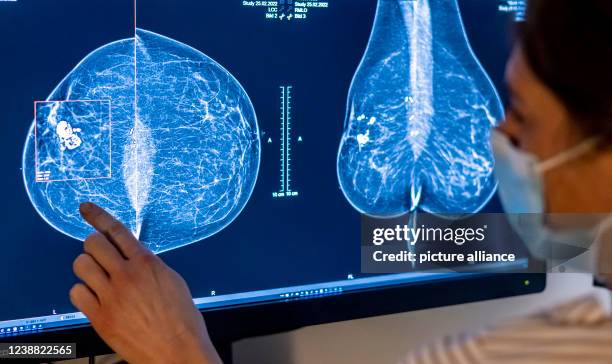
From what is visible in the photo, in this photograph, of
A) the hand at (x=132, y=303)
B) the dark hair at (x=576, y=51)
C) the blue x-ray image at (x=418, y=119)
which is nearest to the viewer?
the dark hair at (x=576, y=51)

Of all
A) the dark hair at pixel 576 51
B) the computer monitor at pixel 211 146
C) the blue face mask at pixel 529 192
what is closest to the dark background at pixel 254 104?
the computer monitor at pixel 211 146

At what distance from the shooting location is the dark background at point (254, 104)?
26.3 inches

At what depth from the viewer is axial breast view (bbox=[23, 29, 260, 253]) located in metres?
A: 0.69

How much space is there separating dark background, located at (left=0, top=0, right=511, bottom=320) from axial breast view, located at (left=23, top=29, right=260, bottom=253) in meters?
0.01

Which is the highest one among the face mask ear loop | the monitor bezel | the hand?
the face mask ear loop

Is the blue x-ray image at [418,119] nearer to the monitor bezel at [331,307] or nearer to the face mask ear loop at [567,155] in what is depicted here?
the monitor bezel at [331,307]

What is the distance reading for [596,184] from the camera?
1.61 feet

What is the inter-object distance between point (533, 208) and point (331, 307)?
0.31 metres

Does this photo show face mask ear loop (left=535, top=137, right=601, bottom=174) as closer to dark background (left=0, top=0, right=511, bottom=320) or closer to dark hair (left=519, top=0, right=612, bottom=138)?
dark hair (left=519, top=0, right=612, bottom=138)

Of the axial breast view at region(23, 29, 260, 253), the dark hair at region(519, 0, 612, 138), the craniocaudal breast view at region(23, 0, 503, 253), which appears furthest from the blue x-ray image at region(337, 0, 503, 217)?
the dark hair at region(519, 0, 612, 138)

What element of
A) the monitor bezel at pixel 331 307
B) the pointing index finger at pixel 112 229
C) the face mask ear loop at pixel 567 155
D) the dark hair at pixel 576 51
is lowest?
the monitor bezel at pixel 331 307

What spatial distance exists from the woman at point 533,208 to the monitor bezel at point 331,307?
7cm

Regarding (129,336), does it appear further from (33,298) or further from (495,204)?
(495,204)

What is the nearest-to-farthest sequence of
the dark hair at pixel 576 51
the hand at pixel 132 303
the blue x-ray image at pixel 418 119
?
the dark hair at pixel 576 51 < the hand at pixel 132 303 < the blue x-ray image at pixel 418 119
